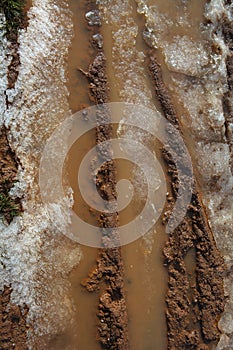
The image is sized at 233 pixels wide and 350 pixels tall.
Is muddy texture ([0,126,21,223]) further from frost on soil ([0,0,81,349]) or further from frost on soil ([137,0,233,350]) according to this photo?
frost on soil ([137,0,233,350])

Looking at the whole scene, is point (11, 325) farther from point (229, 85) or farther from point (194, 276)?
point (229, 85)

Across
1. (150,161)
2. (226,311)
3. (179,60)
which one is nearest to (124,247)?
(150,161)

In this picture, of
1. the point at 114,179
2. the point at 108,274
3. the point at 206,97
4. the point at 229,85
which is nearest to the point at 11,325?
the point at 108,274

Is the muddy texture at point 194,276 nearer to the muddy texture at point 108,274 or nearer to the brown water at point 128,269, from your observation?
the brown water at point 128,269

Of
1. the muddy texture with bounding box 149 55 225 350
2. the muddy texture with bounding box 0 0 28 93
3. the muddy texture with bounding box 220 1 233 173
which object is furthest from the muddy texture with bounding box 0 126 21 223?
the muddy texture with bounding box 220 1 233 173

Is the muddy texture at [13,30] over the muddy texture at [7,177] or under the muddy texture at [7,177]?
over

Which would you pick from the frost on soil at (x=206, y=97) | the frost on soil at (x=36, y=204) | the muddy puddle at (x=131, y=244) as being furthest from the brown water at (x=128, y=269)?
the frost on soil at (x=206, y=97)
